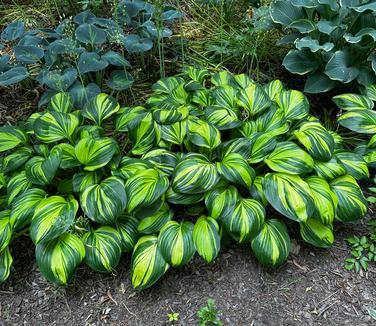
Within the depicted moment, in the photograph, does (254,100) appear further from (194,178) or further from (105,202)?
(105,202)

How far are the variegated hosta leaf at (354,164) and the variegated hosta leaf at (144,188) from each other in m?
0.95

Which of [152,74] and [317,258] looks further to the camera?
[152,74]

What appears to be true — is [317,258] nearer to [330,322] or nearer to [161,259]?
[330,322]

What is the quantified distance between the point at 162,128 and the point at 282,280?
981 mm

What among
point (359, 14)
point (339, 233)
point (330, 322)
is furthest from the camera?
point (359, 14)

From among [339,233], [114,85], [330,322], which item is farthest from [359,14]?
[330,322]

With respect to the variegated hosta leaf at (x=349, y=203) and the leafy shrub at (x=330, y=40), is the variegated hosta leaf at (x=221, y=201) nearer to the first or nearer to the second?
the variegated hosta leaf at (x=349, y=203)

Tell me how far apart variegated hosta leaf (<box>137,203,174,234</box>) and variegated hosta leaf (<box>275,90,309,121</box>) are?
0.89 meters

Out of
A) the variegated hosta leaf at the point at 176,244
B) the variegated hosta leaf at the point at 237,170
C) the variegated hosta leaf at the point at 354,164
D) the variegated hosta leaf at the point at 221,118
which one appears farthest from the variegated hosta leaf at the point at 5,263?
the variegated hosta leaf at the point at 354,164

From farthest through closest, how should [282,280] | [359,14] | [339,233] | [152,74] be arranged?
1. [152,74]
2. [359,14]
3. [339,233]
4. [282,280]

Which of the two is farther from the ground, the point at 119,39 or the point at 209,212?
the point at 119,39

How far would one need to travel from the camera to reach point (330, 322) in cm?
204

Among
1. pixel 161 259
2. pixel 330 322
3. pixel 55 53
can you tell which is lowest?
pixel 330 322

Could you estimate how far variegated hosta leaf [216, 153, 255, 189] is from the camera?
6.97 feet
